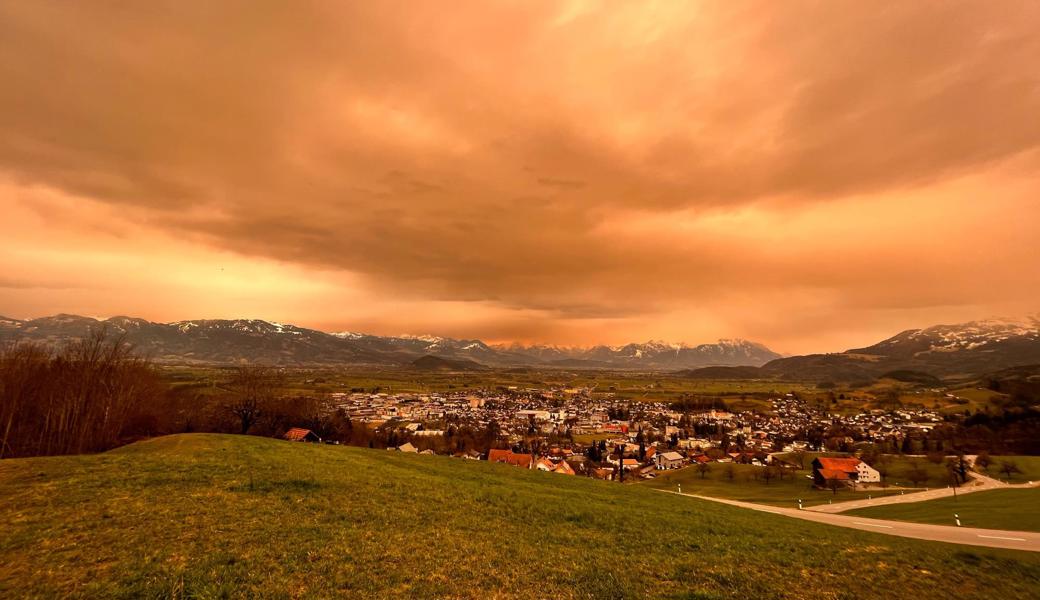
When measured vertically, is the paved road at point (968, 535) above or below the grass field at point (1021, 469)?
above

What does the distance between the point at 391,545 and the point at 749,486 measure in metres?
108

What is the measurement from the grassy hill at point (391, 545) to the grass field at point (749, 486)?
66.3m

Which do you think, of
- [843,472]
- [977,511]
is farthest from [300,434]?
[843,472]

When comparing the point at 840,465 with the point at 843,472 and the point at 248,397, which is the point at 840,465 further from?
the point at 248,397

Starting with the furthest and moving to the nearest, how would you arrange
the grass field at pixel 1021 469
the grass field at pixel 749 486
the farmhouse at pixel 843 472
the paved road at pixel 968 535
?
1. the farmhouse at pixel 843 472
2. the grass field at pixel 1021 469
3. the grass field at pixel 749 486
4. the paved road at pixel 968 535

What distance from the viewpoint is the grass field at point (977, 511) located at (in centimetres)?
4006

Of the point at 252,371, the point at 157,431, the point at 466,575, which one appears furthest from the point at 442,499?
the point at 252,371

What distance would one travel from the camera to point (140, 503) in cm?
1817

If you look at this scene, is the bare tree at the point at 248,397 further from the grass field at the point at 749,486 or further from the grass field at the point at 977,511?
the grass field at the point at 977,511

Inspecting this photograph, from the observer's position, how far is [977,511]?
4738cm

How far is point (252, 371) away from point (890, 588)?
264ft

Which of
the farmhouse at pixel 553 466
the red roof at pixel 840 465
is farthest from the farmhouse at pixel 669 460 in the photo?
the red roof at pixel 840 465

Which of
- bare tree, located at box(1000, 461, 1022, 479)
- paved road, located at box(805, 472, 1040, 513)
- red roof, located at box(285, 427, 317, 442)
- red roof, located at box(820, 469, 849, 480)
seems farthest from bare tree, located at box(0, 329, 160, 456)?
bare tree, located at box(1000, 461, 1022, 479)

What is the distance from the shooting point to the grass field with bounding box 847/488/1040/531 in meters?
40.1
